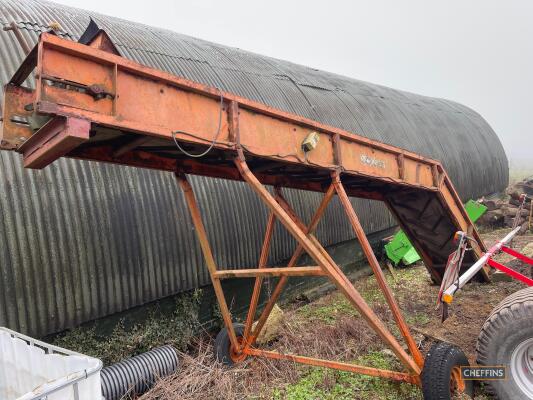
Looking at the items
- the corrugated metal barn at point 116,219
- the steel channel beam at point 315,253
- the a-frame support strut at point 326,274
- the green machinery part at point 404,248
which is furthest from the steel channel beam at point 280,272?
the green machinery part at point 404,248

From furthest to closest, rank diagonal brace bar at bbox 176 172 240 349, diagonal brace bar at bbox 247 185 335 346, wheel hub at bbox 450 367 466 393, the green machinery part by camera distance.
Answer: the green machinery part → diagonal brace bar at bbox 247 185 335 346 → diagonal brace bar at bbox 176 172 240 349 → wheel hub at bbox 450 367 466 393

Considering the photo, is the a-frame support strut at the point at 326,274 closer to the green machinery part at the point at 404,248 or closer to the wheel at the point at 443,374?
the wheel at the point at 443,374

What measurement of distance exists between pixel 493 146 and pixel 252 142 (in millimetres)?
20531

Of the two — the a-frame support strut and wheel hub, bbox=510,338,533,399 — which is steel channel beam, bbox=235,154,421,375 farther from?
wheel hub, bbox=510,338,533,399

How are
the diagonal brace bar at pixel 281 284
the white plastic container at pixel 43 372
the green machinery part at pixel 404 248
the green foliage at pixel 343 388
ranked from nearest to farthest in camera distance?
the white plastic container at pixel 43 372, the green foliage at pixel 343 388, the diagonal brace bar at pixel 281 284, the green machinery part at pixel 404 248

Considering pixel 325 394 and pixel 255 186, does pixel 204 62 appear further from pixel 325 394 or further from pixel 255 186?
pixel 325 394

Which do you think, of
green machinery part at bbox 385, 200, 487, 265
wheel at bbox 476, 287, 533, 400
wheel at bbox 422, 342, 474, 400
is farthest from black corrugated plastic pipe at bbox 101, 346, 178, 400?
green machinery part at bbox 385, 200, 487, 265

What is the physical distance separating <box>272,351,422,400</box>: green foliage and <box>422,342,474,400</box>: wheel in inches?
18.5

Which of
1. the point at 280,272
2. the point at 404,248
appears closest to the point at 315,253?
the point at 280,272

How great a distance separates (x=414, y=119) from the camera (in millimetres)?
16156

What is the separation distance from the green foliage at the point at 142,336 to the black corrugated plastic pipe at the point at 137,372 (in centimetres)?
38

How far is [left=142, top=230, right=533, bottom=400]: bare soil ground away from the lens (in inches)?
198

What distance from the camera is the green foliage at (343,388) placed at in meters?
4.80

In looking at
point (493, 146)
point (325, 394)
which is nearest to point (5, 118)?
point (325, 394)
